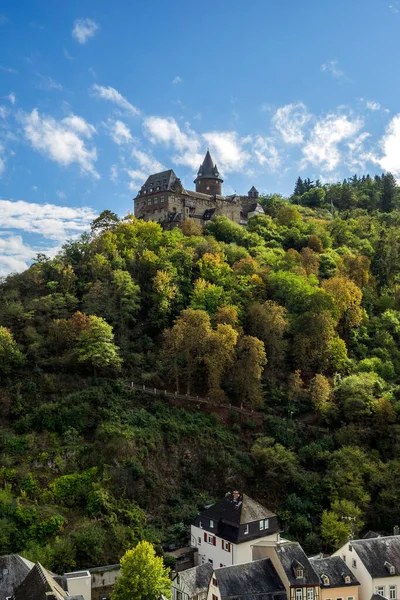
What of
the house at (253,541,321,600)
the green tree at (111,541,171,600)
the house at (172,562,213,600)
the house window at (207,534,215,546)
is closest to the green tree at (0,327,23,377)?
the house window at (207,534,215,546)

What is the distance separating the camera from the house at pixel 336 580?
33.9m

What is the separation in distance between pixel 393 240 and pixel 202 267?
1207 inches

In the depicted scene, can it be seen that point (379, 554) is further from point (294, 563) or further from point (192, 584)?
point (192, 584)

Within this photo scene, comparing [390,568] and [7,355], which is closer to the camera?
[390,568]

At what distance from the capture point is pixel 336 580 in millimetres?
34281

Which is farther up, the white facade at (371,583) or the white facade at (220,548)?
the white facade at (220,548)

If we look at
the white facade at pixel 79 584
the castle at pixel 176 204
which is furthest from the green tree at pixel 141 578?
the castle at pixel 176 204

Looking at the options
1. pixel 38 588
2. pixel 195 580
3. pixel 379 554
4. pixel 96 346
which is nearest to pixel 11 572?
pixel 38 588

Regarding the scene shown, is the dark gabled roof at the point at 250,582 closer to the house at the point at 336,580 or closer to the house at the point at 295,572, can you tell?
the house at the point at 295,572

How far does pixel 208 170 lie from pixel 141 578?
74.6 meters

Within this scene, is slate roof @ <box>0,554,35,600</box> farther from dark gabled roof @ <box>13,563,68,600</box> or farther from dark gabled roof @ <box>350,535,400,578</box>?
dark gabled roof @ <box>350,535,400,578</box>

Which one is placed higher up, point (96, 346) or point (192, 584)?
point (96, 346)

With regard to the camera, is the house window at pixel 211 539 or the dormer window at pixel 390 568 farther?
the house window at pixel 211 539

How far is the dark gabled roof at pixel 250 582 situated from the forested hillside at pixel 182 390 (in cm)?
823
